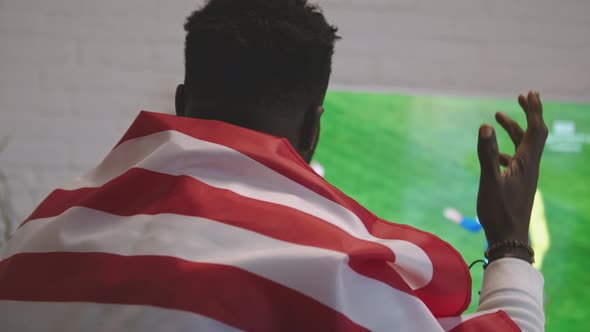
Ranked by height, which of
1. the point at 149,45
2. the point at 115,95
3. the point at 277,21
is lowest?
the point at 115,95

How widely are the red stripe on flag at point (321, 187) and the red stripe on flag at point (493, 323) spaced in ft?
0.09

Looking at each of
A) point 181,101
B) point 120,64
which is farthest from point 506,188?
point 120,64

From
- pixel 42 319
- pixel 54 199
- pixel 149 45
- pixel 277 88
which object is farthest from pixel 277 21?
pixel 149 45

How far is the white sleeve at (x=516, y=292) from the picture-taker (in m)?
0.79

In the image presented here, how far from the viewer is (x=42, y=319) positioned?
720mm

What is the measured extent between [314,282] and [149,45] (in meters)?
1.87

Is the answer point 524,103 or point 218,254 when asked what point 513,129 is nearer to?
point 524,103

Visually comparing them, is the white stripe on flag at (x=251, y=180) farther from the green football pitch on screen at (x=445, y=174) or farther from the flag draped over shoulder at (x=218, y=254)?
the green football pitch on screen at (x=445, y=174)

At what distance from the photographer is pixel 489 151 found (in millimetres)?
833

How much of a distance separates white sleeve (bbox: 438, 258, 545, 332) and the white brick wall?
1.63m

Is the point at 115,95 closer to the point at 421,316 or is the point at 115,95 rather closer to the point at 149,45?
the point at 149,45

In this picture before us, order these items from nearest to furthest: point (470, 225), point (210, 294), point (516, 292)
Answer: point (210, 294) → point (516, 292) → point (470, 225)

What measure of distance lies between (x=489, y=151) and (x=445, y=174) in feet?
5.21

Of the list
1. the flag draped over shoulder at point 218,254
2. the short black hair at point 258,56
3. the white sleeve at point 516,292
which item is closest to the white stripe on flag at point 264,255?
the flag draped over shoulder at point 218,254
